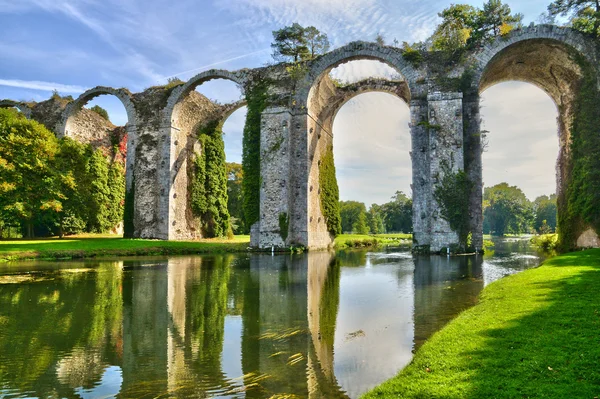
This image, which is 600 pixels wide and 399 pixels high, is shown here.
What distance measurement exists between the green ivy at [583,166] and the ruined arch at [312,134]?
7839 millimetres

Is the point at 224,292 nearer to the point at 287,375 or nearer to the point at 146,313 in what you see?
the point at 146,313

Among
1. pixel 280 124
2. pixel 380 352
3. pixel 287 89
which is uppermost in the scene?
pixel 287 89

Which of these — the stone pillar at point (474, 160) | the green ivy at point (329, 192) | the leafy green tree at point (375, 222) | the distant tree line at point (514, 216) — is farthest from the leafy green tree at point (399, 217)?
the stone pillar at point (474, 160)

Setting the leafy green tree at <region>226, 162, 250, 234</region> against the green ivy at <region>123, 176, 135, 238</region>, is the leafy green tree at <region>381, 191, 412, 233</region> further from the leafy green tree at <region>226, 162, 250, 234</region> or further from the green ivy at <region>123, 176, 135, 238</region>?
the green ivy at <region>123, 176, 135, 238</region>

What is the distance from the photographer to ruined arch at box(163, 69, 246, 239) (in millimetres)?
27438

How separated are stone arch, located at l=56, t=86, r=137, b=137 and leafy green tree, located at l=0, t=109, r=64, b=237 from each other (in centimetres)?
481

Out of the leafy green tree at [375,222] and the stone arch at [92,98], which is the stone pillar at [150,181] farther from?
the leafy green tree at [375,222]

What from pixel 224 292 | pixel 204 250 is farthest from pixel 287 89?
pixel 224 292

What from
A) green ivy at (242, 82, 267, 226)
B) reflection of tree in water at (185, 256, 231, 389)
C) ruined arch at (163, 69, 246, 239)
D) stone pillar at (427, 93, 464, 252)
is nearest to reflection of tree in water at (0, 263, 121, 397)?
reflection of tree in water at (185, 256, 231, 389)

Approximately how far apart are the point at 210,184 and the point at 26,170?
12028 millimetres

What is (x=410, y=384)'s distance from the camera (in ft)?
11.6

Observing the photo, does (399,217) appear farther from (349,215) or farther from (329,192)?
(329,192)

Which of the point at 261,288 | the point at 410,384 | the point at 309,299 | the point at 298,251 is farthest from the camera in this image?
the point at 298,251

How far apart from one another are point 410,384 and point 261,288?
6.89 metres
